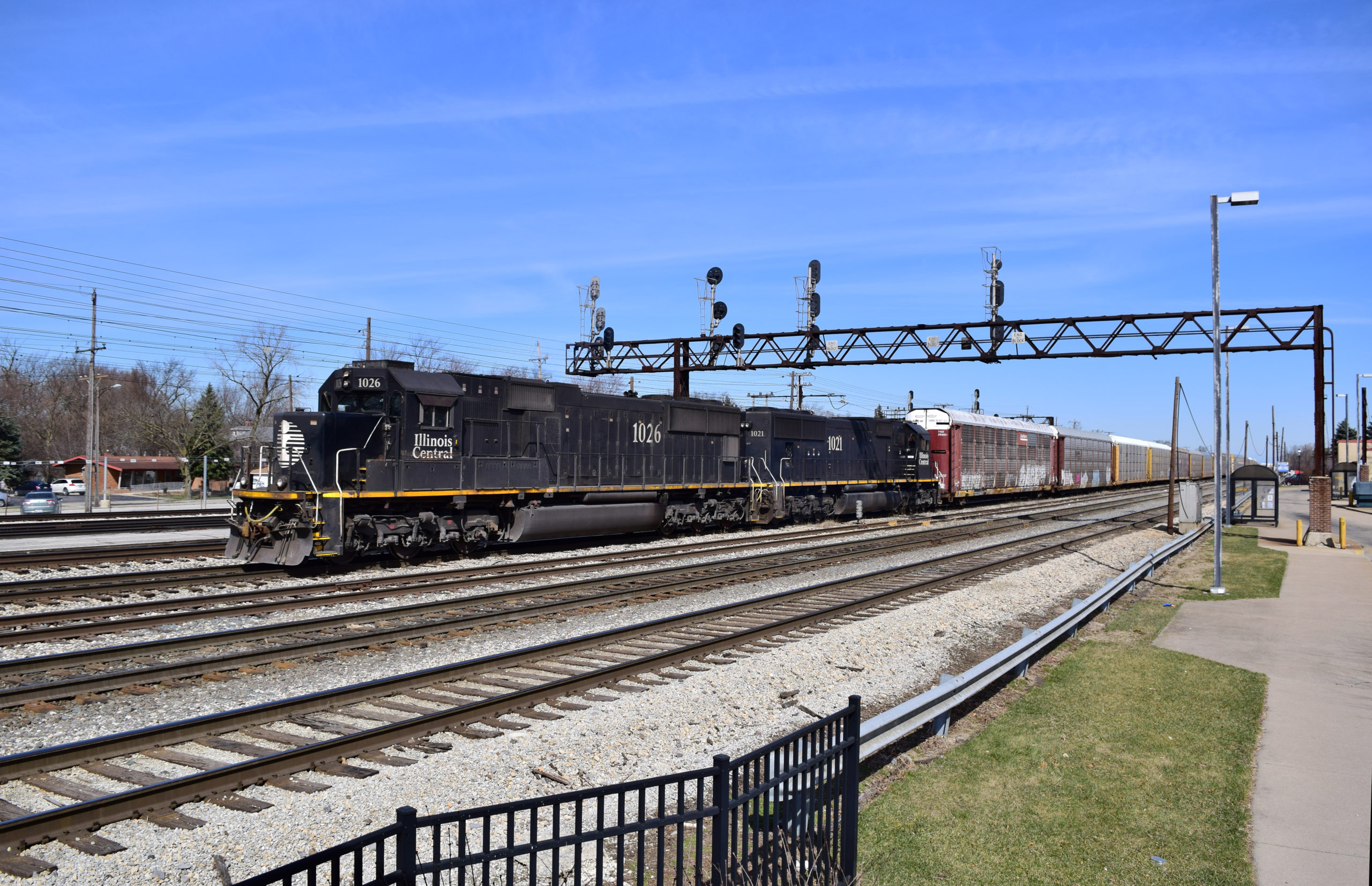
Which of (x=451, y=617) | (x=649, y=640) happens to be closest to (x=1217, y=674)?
(x=649, y=640)

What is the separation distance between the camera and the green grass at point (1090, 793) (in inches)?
212

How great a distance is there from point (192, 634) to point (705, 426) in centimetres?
1636

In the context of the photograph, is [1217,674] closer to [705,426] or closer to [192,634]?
[192,634]

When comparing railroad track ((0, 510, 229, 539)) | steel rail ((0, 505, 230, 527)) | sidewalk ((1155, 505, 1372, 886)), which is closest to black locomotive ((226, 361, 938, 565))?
railroad track ((0, 510, 229, 539))

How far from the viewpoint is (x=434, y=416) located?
18234 mm

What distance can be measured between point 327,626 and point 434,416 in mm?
7041

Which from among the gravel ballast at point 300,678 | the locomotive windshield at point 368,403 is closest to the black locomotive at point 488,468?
the locomotive windshield at point 368,403

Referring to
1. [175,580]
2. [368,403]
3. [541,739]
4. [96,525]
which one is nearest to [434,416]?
[368,403]

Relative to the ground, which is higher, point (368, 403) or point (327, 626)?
point (368, 403)

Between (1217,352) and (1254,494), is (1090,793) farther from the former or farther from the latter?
(1254,494)

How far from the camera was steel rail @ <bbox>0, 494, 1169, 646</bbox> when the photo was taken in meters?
11.5

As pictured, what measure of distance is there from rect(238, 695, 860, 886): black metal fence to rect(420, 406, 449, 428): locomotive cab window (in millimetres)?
12802

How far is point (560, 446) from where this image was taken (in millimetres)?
21094

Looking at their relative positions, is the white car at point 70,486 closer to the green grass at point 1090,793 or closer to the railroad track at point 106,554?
the railroad track at point 106,554
